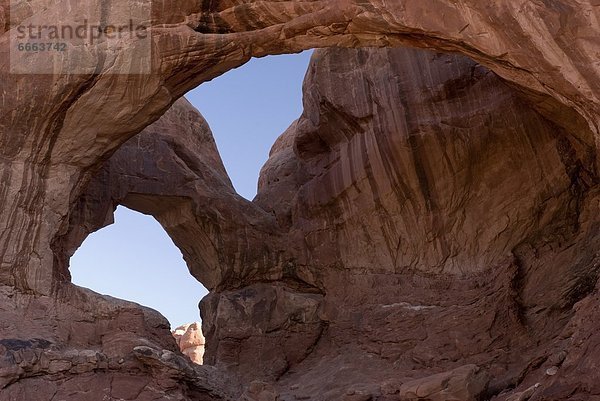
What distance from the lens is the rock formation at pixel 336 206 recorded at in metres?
12.5

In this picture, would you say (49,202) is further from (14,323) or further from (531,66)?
(531,66)

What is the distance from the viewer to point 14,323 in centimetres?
1323

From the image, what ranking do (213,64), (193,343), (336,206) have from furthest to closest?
1. (193,343)
2. (336,206)
3. (213,64)

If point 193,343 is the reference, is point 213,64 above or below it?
above

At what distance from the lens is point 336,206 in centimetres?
1902

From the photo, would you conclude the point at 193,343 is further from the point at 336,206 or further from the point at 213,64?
the point at 213,64

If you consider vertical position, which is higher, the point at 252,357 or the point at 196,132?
the point at 196,132

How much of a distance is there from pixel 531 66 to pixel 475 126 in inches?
212

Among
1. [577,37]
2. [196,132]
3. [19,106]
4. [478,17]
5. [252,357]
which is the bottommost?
[252,357]

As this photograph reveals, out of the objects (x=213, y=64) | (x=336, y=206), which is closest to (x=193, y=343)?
(x=336, y=206)

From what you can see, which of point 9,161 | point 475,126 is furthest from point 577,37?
point 9,161

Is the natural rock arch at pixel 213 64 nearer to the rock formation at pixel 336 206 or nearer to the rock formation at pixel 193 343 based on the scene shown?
the rock formation at pixel 336 206

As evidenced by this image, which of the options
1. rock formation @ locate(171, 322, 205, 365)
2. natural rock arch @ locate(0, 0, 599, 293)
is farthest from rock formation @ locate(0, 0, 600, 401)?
rock formation @ locate(171, 322, 205, 365)

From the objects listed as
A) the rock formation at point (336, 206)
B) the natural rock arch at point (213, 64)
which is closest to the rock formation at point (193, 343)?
the rock formation at point (336, 206)
